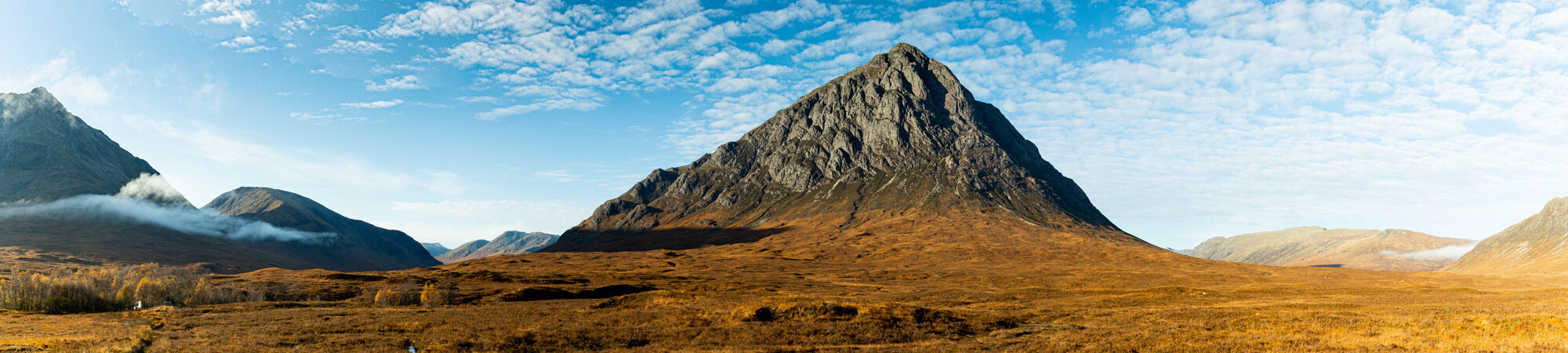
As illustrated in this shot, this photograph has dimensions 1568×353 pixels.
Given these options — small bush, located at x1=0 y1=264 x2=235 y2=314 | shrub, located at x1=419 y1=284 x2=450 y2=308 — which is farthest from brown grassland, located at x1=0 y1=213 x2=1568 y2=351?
small bush, located at x1=0 y1=264 x2=235 y2=314

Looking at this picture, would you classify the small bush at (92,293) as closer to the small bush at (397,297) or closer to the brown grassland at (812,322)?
the brown grassland at (812,322)

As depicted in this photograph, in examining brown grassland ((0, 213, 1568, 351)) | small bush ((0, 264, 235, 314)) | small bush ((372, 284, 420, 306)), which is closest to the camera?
brown grassland ((0, 213, 1568, 351))

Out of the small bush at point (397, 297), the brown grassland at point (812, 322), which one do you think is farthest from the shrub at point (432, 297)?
the small bush at point (397, 297)

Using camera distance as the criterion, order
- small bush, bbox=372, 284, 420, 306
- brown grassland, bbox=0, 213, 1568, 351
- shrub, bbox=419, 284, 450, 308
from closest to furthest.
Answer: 1. brown grassland, bbox=0, 213, 1568, 351
2. shrub, bbox=419, 284, 450, 308
3. small bush, bbox=372, 284, 420, 306

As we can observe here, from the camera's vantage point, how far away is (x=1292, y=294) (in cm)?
8831

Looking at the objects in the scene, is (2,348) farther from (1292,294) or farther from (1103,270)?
(1103,270)

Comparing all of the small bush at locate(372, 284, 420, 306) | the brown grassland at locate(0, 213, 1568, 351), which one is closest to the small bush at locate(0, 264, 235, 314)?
the brown grassland at locate(0, 213, 1568, 351)

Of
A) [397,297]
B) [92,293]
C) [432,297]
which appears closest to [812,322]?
[432,297]

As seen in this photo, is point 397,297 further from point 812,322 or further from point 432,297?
point 812,322

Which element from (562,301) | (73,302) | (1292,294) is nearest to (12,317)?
(73,302)

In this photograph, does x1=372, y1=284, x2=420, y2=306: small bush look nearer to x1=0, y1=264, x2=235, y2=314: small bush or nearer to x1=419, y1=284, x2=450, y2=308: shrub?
x1=419, y1=284, x2=450, y2=308: shrub

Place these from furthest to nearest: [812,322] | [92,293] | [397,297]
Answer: [397,297] → [92,293] → [812,322]

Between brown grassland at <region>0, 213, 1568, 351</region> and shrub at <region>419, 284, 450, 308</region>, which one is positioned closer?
brown grassland at <region>0, 213, 1568, 351</region>

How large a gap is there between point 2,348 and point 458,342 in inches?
992
